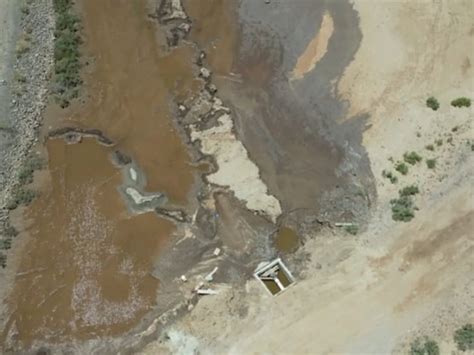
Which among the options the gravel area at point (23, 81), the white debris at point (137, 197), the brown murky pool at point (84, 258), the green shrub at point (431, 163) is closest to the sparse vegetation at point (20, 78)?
the gravel area at point (23, 81)

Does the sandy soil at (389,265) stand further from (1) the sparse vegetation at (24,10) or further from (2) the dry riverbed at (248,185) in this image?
(1) the sparse vegetation at (24,10)

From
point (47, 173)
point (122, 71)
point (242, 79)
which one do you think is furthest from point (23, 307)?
point (242, 79)

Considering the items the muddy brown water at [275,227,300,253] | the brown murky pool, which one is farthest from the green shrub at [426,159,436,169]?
the brown murky pool

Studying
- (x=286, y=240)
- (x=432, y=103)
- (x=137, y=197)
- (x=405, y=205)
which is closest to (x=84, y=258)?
(x=137, y=197)

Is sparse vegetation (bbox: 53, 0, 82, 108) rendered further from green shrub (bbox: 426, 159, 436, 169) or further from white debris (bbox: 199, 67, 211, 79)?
green shrub (bbox: 426, 159, 436, 169)

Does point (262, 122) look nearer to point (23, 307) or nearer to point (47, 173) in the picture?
point (47, 173)

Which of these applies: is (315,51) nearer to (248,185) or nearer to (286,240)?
(248,185)
